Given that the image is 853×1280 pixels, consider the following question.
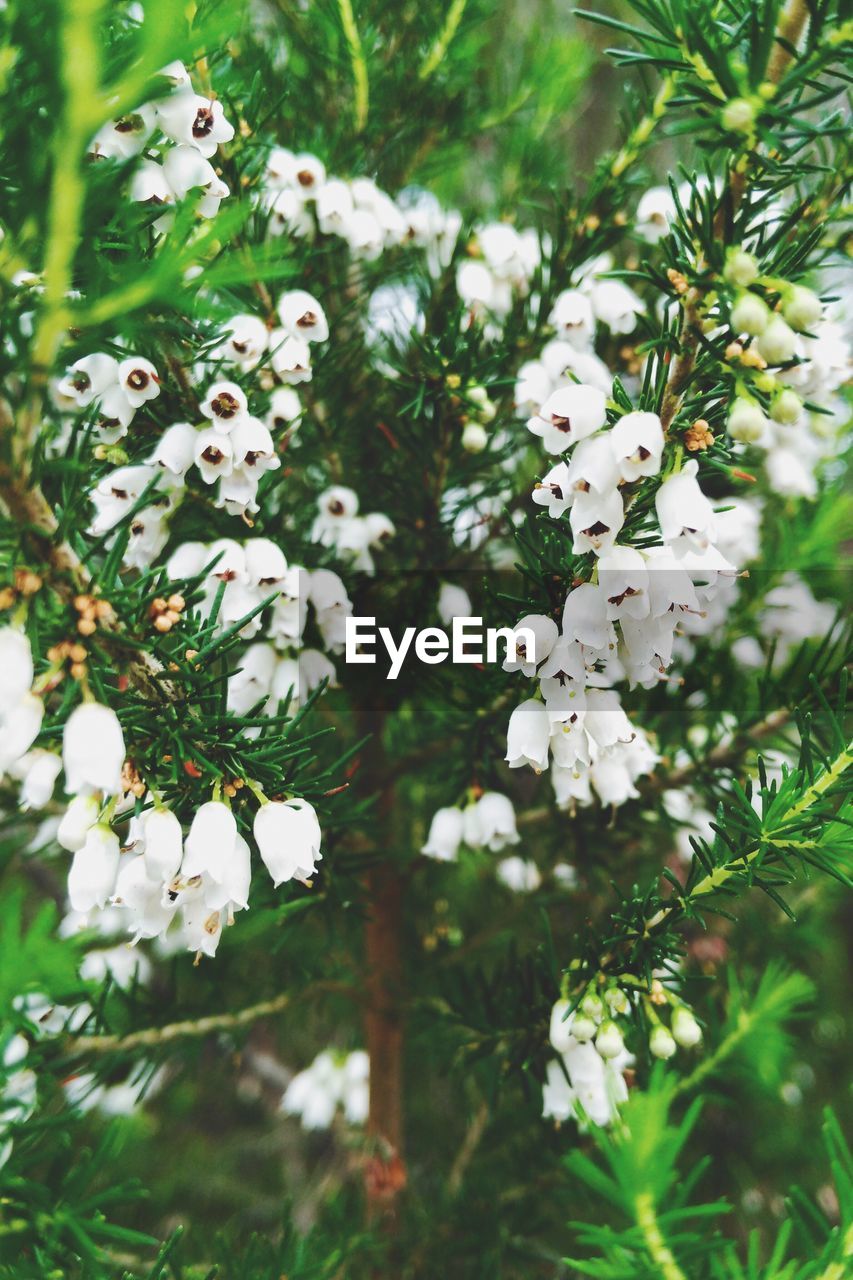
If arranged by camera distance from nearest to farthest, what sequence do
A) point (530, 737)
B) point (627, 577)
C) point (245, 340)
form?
1. point (627, 577)
2. point (530, 737)
3. point (245, 340)

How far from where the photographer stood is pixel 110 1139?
2.84 ft

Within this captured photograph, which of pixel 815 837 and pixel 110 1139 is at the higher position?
pixel 815 837

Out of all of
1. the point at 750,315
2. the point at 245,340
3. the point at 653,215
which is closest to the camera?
the point at 750,315

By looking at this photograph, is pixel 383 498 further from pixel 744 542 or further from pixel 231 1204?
pixel 231 1204

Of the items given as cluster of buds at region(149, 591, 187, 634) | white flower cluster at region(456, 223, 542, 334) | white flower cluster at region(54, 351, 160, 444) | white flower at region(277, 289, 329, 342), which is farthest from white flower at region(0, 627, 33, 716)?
white flower cluster at region(456, 223, 542, 334)

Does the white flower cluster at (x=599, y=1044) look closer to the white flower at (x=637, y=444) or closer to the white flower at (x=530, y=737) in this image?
the white flower at (x=530, y=737)

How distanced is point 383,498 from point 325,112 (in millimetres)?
603

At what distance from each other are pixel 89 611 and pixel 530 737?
38 centimetres

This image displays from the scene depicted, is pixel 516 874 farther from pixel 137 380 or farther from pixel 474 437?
pixel 137 380

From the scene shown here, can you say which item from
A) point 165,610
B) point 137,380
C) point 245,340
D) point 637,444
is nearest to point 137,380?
point 137,380

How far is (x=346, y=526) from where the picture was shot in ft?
3.52

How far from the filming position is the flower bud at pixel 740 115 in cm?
60

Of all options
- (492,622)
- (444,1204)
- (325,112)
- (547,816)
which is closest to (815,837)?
(492,622)

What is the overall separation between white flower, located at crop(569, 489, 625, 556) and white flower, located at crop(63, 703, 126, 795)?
361mm
